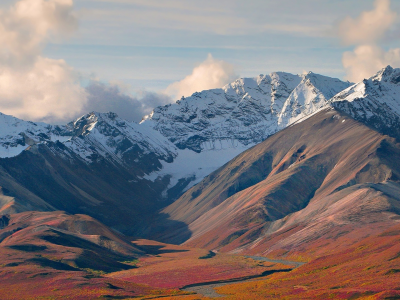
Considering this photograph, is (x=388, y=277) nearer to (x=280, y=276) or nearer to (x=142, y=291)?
(x=280, y=276)

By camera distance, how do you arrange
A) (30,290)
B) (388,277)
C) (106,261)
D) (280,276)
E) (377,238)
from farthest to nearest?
(106,261)
(377,238)
(280,276)
(30,290)
(388,277)

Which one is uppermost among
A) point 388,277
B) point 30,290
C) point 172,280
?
point 30,290

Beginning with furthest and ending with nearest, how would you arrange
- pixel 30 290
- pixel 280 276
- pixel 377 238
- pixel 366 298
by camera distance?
1. pixel 377 238
2. pixel 280 276
3. pixel 30 290
4. pixel 366 298

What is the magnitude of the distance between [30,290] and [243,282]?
2373 inches

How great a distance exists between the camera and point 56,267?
16612 centimetres

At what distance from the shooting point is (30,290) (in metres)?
137

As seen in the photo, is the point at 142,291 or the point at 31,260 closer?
the point at 142,291

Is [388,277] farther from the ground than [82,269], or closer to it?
closer to it

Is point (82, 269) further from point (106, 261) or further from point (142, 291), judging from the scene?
point (142, 291)

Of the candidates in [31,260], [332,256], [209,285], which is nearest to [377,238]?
[332,256]

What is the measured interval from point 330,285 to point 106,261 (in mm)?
85556

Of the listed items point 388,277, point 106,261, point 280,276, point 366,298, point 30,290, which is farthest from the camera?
point 106,261

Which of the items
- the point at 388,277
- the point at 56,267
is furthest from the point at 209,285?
the point at 388,277

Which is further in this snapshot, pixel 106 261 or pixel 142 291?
pixel 106 261
